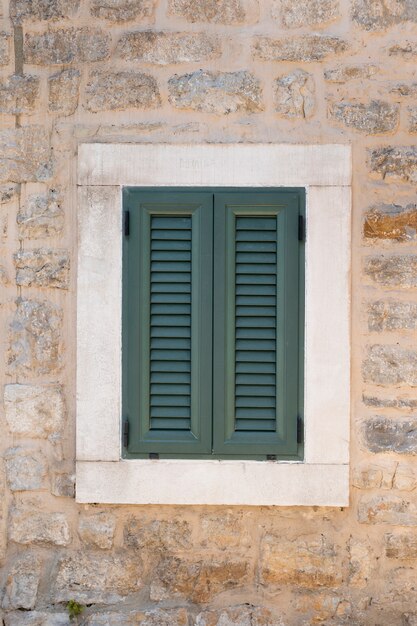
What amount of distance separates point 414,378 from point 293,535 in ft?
2.89

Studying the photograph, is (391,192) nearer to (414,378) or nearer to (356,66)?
(356,66)

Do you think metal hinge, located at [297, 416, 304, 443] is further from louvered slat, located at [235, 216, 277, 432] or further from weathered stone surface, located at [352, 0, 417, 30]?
weathered stone surface, located at [352, 0, 417, 30]

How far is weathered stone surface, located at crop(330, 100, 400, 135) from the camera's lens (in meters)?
3.58

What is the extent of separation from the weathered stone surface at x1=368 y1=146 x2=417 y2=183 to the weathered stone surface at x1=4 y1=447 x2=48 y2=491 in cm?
199

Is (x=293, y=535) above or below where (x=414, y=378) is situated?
below

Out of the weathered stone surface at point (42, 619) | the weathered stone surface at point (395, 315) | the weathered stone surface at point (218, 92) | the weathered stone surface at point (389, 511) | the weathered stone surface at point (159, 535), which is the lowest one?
the weathered stone surface at point (42, 619)

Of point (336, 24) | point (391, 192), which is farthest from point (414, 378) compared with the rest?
point (336, 24)

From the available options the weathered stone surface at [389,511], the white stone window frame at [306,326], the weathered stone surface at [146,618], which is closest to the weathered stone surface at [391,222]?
the white stone window frame at [306,326]

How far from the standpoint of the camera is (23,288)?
3664mm

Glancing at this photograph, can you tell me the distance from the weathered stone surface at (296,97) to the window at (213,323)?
14.6 inches

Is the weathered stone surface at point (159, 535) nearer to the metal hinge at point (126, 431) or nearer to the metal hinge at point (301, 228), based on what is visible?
the metal hinge at point (126, 431)

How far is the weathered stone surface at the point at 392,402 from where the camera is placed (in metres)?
3.57

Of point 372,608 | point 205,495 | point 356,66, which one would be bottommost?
point 372,608

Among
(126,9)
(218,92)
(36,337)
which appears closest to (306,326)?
(218,92)
